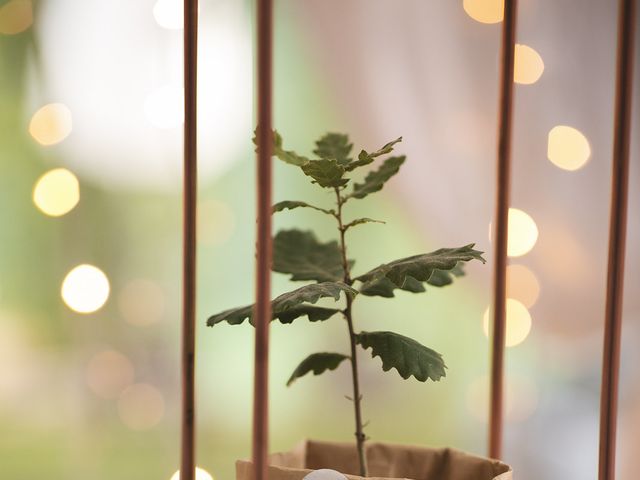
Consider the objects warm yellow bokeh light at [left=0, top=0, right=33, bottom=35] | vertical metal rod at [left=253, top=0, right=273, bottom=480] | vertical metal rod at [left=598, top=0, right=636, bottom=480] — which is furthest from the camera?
warm yellow bokeh light at [left=0, top=0, right=33, bottom=35]

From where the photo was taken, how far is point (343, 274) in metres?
0.97

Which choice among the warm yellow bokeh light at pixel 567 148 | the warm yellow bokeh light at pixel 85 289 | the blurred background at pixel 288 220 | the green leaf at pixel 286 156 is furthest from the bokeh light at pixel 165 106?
the warm yellow bokeh light at pixel 567 148

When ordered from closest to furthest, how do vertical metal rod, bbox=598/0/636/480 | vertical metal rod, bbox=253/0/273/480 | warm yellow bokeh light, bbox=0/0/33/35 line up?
vertical metal rod, bbox=253/0/273/480, vertical metal rod, bbox=598/0/636/480, warm yellow bokeh light, bbox=0/0/33/35

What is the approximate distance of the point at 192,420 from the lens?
0.79 meters

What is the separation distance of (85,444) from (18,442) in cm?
10

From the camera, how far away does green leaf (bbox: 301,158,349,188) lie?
821 mm

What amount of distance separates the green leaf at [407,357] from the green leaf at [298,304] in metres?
0.07

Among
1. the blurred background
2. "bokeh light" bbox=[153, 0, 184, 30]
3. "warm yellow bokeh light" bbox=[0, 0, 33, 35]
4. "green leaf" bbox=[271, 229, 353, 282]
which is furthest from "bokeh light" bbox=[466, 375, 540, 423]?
"warm yellow bokeh light" bbox=[0, 0, 33, 35]

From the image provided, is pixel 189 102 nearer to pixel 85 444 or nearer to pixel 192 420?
pixel 192 420

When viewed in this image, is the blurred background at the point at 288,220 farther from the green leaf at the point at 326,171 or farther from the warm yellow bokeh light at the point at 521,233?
the green leaf at the point at 326,171

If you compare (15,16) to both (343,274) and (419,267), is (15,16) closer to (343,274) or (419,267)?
(343,274)

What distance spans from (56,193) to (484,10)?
742mm

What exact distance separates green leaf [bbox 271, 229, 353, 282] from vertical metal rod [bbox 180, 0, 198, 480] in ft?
0.60

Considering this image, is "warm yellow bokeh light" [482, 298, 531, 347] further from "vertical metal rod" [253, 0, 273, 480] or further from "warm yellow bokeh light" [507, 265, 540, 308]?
"vertical metal rod" [253, 0, 273, 480]
